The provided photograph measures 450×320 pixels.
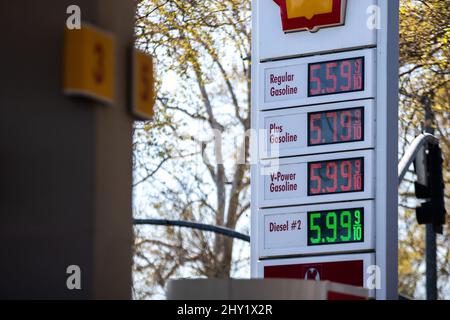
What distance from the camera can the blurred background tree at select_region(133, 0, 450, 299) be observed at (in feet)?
90.4

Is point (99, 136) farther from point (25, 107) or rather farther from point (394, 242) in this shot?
point (394, 242)

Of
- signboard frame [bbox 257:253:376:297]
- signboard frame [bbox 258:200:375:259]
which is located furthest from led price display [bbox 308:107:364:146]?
signboard frame [bbox 257:253:376:297]

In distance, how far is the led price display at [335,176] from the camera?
15906 millimetres

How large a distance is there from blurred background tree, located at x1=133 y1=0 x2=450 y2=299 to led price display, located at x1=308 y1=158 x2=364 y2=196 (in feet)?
35.8

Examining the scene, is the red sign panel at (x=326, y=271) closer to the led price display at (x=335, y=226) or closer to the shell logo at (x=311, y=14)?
the led price display at (x=335, y=226)

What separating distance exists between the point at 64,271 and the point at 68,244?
16cm

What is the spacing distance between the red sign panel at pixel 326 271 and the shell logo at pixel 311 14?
104 inches

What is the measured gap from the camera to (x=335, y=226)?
632 inches

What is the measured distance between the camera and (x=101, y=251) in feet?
28.2

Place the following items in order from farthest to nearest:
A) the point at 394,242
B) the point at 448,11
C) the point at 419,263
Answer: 1. the point at 419,263
2. the point at 448,11
3. the point at 394,242

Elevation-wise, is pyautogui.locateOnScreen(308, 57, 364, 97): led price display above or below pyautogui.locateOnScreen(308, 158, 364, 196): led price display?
above

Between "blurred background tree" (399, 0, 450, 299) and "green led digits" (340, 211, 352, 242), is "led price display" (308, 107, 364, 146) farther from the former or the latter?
"blurred background tree" (399, 0, 450, 299)
